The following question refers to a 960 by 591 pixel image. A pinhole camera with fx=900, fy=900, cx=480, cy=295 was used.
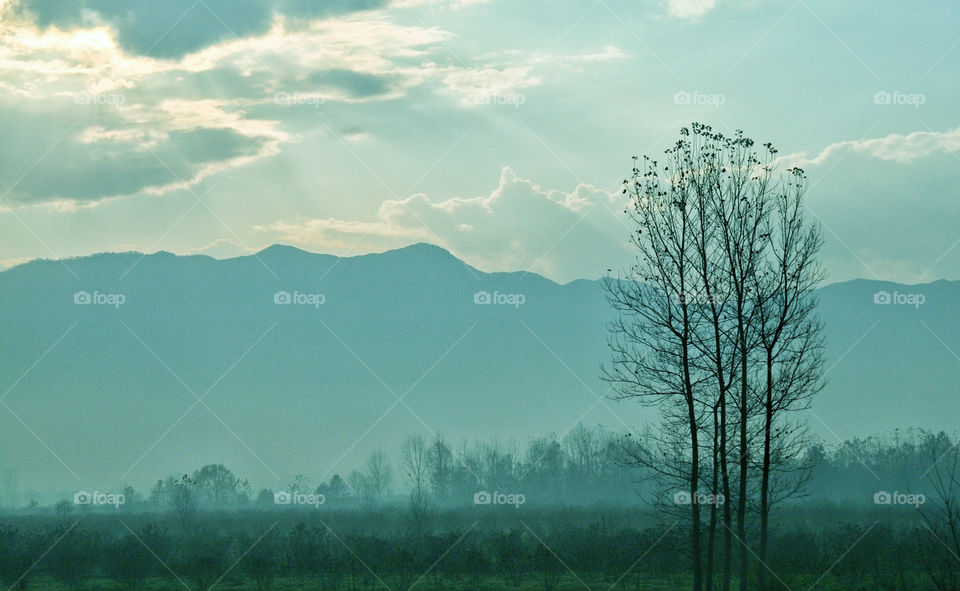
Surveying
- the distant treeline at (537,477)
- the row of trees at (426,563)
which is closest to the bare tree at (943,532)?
the row of trees at (426,563)

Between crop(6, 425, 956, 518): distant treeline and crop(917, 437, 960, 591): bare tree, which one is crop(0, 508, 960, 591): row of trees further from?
crop(6, 425, 956, 518): distant treeline

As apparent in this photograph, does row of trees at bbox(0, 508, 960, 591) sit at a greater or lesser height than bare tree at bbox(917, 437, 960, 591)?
lesser

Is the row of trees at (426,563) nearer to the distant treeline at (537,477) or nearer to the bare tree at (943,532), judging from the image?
the bare tree at (943,532)

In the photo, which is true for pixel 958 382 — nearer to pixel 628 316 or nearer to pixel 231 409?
pixel 231 409

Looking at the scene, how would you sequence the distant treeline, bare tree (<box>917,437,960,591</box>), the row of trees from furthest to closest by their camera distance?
the distant treeline
the row of trees
bare tree (<box>917,437,960,591</box>)

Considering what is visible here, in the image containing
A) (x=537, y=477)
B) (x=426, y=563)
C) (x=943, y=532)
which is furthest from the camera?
(x=537, y=477)

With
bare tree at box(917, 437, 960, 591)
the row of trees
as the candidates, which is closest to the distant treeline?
the row of trees

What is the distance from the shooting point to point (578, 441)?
11425cm

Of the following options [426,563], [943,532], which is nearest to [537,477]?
[426,563]

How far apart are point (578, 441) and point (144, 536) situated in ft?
259

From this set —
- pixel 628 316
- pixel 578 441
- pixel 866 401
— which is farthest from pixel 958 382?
pixel 628 316

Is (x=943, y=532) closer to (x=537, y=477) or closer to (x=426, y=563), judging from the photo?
(x=426, y=563)

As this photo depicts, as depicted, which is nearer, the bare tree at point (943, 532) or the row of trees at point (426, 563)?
the bare tree at point (943, 532)

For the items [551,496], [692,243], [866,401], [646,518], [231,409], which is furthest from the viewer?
[231,409]
